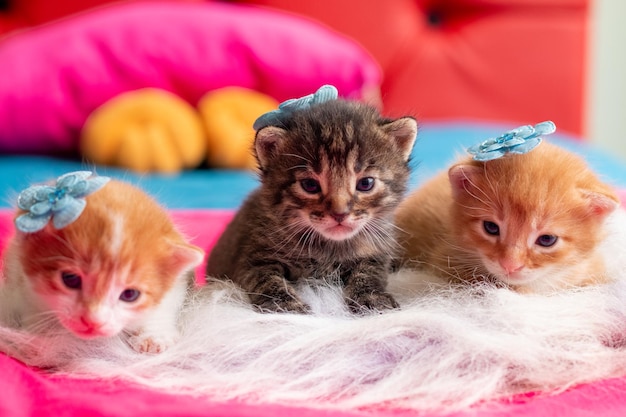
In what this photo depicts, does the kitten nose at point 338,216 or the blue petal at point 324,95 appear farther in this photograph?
the blue petal at point 324,95

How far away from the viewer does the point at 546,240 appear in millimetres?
1055

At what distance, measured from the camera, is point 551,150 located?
3.63 ft

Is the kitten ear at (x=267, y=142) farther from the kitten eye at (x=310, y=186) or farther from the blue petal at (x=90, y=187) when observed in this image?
the blue petal at (x=90, y=187)

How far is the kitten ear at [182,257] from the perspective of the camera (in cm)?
98

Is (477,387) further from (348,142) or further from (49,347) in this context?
(49,347)

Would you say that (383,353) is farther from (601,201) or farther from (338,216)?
(601,201)

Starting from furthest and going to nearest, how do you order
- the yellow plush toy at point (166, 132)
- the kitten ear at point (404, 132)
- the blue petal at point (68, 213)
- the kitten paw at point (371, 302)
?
the yellow plush toy at point (166, 132), the kitten ear at point (404, 132), the kitten paw at point (371, 302), the blue petal at point (68, 213)

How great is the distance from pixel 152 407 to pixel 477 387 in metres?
0.38

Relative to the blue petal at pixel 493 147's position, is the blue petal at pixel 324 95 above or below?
above

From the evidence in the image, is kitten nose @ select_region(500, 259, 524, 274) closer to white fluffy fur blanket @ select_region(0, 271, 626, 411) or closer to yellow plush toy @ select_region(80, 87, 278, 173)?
white fluffy fur blanket @ select_region(0, 271, 626, 411)

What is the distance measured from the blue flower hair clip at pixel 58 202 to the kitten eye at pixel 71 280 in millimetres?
67

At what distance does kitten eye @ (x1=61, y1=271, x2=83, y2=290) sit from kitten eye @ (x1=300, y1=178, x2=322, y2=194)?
1.19 feet

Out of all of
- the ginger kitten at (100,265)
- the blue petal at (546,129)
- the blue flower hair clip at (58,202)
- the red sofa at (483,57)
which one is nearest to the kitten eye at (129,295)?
the ginger kitten at (100,265)

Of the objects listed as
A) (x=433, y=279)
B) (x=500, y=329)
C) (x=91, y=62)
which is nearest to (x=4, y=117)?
(x=91, y=62)
